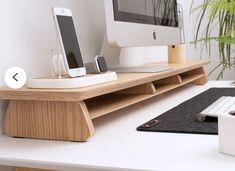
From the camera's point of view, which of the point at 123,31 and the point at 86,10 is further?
the point at 86,10

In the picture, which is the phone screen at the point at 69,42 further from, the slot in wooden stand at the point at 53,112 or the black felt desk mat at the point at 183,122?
the black felt desk mat at the point at 183,122

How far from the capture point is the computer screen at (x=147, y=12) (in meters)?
1.19

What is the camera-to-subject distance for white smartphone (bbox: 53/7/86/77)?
89 cm

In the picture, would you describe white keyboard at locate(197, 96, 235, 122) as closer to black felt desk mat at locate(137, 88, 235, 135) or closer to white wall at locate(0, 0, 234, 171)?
black felt desk mat at locate(137, 88, 235, 135)

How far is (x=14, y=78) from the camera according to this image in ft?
2.82

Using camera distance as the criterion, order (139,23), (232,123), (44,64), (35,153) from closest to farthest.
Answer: (232,123)
(35,153)
(44,64)
(139,23)

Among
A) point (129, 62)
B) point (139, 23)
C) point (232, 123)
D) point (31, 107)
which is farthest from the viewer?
point (129, 62)

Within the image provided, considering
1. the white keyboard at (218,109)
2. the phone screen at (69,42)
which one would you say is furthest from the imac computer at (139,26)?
the white keyboard at (218,109)

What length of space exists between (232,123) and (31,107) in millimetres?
446

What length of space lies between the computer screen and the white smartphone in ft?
0.71

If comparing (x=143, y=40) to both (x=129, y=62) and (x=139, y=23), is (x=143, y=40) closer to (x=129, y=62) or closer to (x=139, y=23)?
(x=139, y=23)

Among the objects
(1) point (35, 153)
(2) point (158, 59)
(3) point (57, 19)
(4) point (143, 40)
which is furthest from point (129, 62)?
(1) point (35, 153)

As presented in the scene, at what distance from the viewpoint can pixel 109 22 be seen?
1098 millimetres

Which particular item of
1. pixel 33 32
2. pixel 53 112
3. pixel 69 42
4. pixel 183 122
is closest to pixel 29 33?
pixel 33 32
